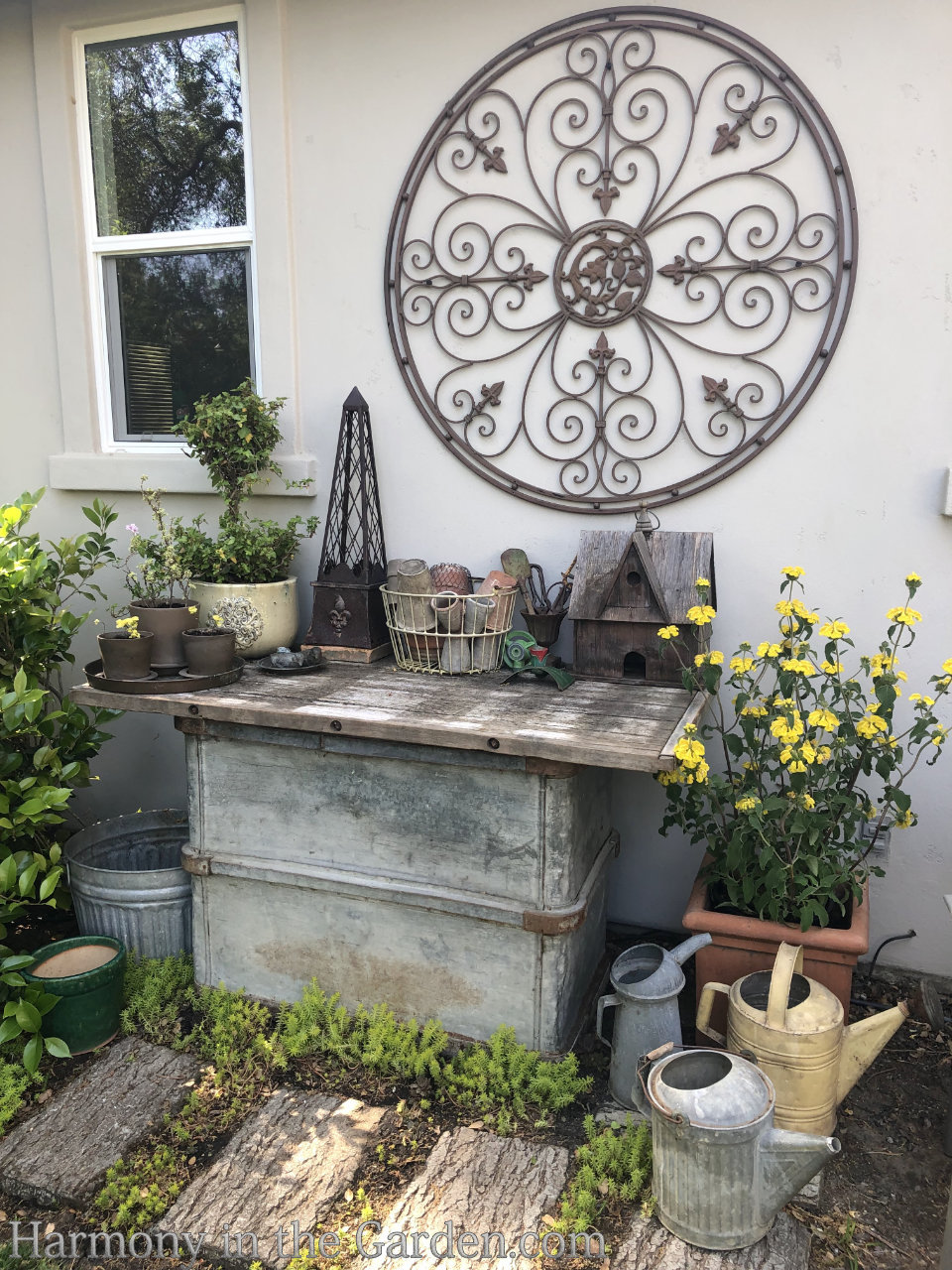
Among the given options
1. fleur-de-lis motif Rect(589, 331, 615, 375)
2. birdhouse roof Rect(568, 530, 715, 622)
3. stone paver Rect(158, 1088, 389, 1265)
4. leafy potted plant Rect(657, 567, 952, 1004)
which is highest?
fleur-de-lis motif Rect(589, 331, 615, 375)

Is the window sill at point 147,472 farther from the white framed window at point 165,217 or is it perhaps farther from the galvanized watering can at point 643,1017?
the galvanized watering can at point 643,1017

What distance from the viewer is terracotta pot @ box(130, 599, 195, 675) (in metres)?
2.87

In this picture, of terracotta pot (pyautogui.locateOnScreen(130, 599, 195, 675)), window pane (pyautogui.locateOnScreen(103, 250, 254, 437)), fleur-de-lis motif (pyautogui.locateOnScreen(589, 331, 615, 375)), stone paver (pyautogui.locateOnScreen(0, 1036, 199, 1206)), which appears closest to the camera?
stone paver (pyautogui.locateOnScreen(0, 1036, 199, 1206))

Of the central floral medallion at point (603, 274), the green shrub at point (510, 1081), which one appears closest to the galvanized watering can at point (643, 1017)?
the green shrub at point (510, 1081)

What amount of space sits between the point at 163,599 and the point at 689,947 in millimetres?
2036

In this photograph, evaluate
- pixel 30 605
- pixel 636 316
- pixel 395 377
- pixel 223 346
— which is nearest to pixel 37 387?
pixel 223 346

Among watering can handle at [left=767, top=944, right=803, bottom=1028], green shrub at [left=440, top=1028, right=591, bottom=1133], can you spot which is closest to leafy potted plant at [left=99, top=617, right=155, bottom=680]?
green shrub at [left=440, top=1028, right=591, bottom=1133]

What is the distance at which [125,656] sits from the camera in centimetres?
276

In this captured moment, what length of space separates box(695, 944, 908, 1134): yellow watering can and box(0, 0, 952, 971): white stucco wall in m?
0.76

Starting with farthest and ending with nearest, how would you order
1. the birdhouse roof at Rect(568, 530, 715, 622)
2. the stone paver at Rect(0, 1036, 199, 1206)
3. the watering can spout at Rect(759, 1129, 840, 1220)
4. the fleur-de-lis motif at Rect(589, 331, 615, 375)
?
the fleur-de-lis motif at Rect(589, 331, 615, 375) → the birdhouse roof at Rect(568, 530, 715, 622) → the stone paver at Rect(0, 1036, 199, 1206) → the watering can spout at Rect(759, 1129, 840, 1220)

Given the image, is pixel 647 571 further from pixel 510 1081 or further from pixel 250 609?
pixel 510 1081

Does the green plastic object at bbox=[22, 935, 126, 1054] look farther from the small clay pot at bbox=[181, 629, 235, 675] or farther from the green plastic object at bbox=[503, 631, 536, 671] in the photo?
the green plastic object at bbox=[503, 631, 536, 671]

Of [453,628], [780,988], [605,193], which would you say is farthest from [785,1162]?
[605,193]

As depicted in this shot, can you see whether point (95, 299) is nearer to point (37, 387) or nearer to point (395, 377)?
point (37, 387)
